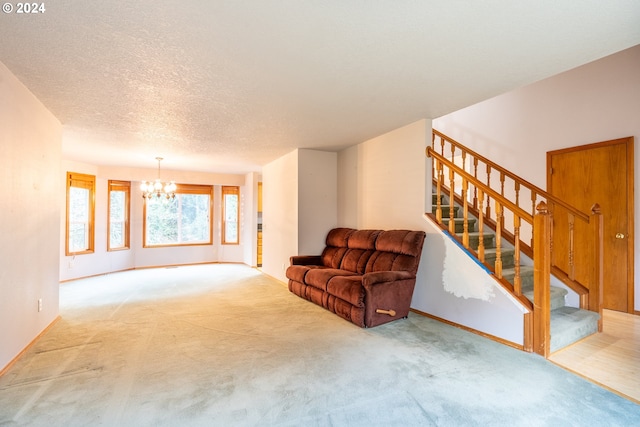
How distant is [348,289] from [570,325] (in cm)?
203

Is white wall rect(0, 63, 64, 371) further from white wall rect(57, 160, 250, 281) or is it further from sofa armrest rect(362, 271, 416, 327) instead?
sofa armrest rect(362, 271, 416, 327)

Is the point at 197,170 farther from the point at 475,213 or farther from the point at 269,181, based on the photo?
the point at 475,213

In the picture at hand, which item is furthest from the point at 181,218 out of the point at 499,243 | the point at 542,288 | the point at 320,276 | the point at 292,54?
the point at 542,288

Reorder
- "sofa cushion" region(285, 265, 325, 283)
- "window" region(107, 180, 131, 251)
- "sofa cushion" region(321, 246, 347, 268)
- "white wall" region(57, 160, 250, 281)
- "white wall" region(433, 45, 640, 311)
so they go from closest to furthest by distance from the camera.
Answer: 1. "white wall" region(433, 45, 640, 311)
2. "sofa cushion" region(285, 265, 325, 283)
3. "sofa cushion" region(321, 246, 347, 268)
4. "white wall" region(57, 160, 250, 281)
5. "window" region(107, 180, 131, 251)

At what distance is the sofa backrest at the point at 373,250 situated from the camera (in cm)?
338

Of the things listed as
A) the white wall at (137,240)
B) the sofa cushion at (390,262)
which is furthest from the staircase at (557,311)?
the white wall at (137,240)

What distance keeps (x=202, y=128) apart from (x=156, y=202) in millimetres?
4283

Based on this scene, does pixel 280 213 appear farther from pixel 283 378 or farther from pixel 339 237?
pixel 283 378

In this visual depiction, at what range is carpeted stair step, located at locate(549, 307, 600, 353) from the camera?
100 inches

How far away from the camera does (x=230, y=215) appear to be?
7.91 m

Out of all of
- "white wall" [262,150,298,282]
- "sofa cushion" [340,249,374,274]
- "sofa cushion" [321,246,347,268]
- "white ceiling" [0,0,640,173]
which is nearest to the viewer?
"white ceiling" [0,0,640,173]

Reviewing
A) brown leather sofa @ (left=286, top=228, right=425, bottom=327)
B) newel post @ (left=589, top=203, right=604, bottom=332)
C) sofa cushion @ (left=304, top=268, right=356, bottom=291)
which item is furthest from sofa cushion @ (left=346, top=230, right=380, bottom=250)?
newel post @ (left=589, top=203, right=604, bottom=332)

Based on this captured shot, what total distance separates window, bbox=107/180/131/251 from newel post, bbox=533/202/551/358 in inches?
297

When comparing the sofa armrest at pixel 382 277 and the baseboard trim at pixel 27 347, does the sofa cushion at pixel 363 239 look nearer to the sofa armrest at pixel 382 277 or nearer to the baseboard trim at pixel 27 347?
the sofa armrest at pixel 382 277
